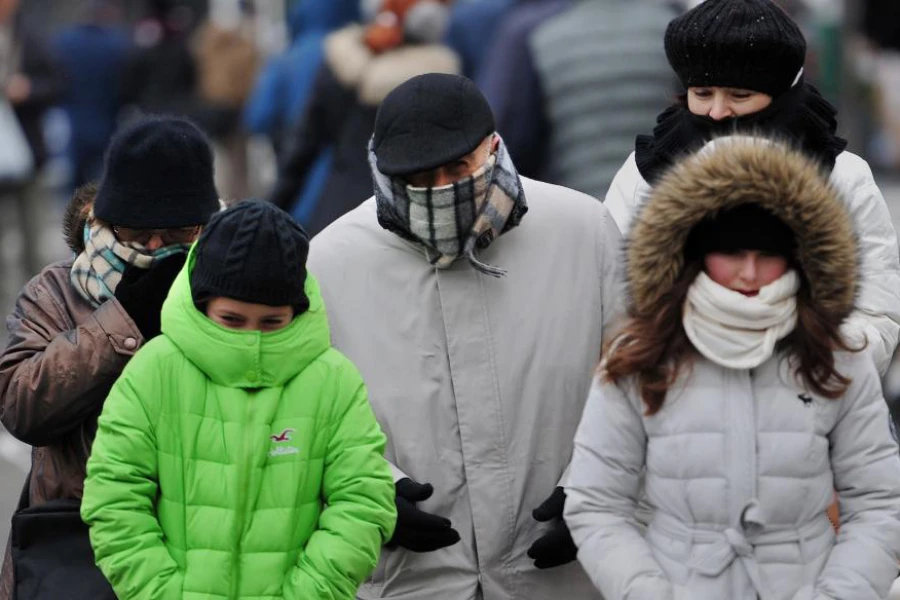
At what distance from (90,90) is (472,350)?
45.2 feet

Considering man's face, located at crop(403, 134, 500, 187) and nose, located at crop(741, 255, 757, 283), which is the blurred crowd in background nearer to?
man's face, located at crop(403, 134, 500, 187)

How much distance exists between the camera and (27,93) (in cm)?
1453

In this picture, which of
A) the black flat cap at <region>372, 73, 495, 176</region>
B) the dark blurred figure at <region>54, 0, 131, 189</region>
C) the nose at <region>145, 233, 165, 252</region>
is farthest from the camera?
the dark blurred figure at <region>54, 0, 131, 189</region>

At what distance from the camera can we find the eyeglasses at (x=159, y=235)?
4574 millimetres

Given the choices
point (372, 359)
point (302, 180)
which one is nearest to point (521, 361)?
point (372, 359)

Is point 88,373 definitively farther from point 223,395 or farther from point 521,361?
point 521,361

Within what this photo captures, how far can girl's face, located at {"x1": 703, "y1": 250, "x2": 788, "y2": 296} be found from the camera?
158 inches

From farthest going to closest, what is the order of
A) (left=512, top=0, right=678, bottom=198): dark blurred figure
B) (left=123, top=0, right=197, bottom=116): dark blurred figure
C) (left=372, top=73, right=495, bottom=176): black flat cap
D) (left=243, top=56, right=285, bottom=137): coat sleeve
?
1. (left=123, top=0, right=197, bottom=116): dark blurred figure
2. (left=243, top=56, right=285, bottom=137): coat sleeve
3. (left=512, top=0, right=678, bottom=198): dark blurred figure
4. (left=372, top=73, right=495, bottom=176): black flat cap

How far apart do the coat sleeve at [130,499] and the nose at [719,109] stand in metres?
1.36

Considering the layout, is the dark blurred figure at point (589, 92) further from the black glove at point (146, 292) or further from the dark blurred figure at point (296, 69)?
the black glove at point (146, 292)

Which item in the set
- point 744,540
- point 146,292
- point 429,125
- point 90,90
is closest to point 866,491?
point 744,540

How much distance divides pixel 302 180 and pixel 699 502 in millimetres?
5789

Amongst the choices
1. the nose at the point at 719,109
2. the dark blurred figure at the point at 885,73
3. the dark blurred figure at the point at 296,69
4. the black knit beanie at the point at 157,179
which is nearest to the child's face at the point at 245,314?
the black knit beanie at the point at 157,179

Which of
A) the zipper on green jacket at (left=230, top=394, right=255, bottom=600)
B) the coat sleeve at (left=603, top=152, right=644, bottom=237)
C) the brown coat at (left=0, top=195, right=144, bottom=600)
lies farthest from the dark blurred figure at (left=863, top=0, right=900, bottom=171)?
the zipper on green jacket at (left=230, top=394, right=255, bottom=600)
